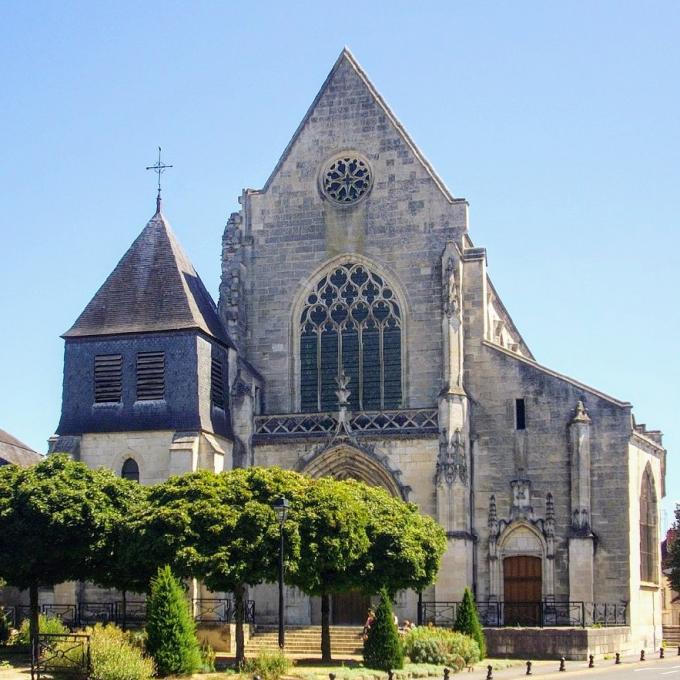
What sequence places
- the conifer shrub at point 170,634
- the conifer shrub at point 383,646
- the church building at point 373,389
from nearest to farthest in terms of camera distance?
the conifer shrub at point 170,634 → the conifer shrub at point 383,646 → the church building at point 373,389

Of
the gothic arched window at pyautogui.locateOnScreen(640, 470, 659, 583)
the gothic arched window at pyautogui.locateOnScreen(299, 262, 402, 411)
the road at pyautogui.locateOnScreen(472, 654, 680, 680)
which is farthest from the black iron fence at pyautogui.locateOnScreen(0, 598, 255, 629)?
the gothic arched window at pyautogui.locateOnScreen(640, 470, 659, 583)

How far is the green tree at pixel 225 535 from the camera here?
35.0 m

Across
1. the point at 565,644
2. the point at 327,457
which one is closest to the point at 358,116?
the point at 327,457

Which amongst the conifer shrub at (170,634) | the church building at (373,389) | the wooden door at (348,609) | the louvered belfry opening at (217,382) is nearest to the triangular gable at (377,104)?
the church building at (373,389)

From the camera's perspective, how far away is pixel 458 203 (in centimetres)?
4741

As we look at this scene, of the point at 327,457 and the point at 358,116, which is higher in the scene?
the point at 358,116

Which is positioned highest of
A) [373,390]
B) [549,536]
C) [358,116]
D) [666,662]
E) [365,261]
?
[358,116]

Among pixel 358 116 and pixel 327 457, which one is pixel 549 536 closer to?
pixel 327 457

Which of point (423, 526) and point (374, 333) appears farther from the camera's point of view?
point (374, 333)

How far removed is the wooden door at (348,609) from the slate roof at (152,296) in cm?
948

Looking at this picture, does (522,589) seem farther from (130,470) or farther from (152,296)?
(152,296)

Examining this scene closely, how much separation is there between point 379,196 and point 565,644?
1746cm

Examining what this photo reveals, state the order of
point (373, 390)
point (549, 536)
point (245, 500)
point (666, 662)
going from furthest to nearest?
1. point (373, 390)
2. point (549, 536)
3. point (666, 662)
4. point (245, 500)

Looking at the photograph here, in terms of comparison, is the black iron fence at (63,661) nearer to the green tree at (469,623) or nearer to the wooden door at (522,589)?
the green tree at (469,623)
